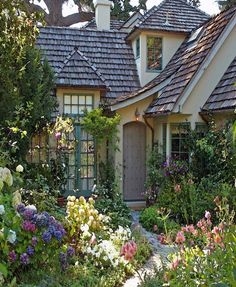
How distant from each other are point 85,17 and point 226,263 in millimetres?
26315

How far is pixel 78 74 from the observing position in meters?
13.3

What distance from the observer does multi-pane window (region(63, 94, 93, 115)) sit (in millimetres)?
13492

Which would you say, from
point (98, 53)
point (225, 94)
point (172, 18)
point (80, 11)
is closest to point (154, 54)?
point (172, 18)

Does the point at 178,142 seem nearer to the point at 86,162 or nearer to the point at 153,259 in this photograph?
the point at 86,162

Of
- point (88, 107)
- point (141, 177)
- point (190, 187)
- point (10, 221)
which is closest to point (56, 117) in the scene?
point (88, 107)

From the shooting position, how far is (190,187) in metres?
9.90

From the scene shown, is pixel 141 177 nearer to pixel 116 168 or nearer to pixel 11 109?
pixel 116 168

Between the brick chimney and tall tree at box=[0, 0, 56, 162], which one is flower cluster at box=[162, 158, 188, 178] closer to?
tall tree at box=[0, 0, 56, 162]

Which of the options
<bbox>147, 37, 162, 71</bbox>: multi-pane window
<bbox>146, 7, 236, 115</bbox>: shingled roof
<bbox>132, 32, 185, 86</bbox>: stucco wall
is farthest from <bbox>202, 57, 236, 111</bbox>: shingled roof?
<bbox>147, 37, 162, 71</bbox>: multi-pane window

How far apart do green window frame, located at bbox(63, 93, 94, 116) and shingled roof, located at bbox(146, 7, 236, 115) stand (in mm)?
2088

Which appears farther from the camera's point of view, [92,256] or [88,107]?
[88,107]

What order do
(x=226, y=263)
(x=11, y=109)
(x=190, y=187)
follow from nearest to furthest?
(x=226, y=263) → (x=11, y=109) → (x=190, y=187)

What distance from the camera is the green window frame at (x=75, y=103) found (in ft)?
44.2

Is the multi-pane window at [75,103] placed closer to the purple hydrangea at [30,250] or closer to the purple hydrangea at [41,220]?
the purple hydrangea at [41,220]
